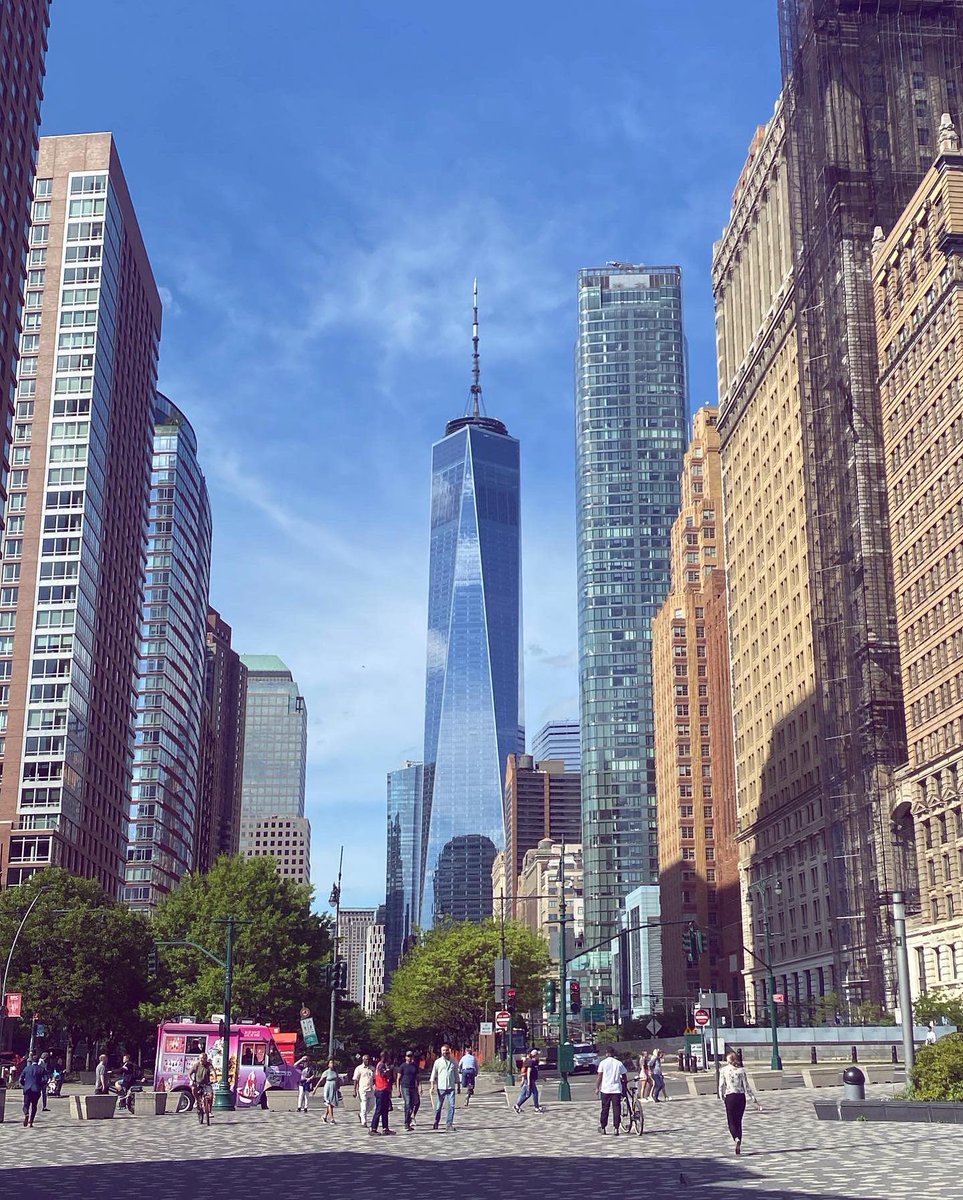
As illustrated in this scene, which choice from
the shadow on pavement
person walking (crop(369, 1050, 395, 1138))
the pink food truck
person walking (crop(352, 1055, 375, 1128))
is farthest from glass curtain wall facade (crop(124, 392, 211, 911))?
the shadow on pavement

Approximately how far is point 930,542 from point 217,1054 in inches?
2143

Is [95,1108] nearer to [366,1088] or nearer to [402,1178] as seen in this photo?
[366,1088]

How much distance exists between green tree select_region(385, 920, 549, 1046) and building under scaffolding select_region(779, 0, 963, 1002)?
23518 mm

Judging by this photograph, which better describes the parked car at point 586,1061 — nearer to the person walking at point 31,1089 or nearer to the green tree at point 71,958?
the green tree at point 71,958

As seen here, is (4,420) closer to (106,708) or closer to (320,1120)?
(106,708)

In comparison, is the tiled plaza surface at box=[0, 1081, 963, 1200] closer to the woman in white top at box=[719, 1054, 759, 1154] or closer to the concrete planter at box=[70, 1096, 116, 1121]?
the woman in white top at box=[719, 1054, 759, 1154]

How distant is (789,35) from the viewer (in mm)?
119375

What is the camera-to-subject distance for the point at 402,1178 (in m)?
27.6

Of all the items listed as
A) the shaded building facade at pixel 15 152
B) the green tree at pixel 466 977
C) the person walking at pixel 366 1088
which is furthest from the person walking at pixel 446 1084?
the shaded building facade at pixel 15 152

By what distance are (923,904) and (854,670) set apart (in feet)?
64.7

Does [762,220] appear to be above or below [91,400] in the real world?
above

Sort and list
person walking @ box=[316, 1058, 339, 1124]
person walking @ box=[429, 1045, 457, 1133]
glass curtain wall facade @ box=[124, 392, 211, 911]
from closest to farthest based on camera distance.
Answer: person walking @ box=[429, 1045, 457, 1133]
person walking @ box=[316, 1058, 339, 1124]
glass curtain wall facade @ box=[124, 392, 211, 911]

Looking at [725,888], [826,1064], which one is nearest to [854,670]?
[826,1064]

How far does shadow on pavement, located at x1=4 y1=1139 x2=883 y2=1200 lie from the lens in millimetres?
24359
